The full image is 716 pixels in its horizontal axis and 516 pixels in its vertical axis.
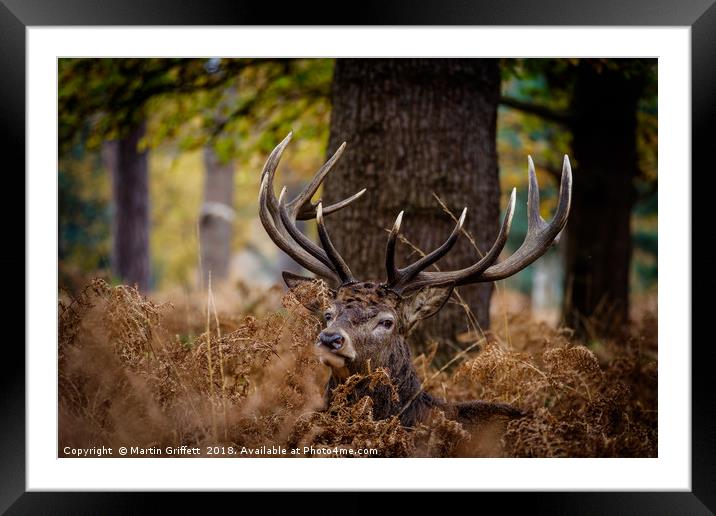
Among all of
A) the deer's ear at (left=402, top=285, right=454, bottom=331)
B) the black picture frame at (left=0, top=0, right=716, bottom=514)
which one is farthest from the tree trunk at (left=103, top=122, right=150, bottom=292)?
the deer's ear at (left=402, top=285, right=454, bottom=331)

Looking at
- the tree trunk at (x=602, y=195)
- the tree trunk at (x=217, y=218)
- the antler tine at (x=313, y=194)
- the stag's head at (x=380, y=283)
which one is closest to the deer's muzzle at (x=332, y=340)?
the stag's head at (x=380, y=283)

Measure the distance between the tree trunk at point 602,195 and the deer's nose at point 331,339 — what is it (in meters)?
5.09

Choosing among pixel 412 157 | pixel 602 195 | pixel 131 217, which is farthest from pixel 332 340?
pixel 131 217

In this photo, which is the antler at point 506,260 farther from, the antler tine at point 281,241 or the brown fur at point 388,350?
the antler tine at point 281,241

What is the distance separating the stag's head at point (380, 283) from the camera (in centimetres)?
457

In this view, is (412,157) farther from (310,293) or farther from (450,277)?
(310,293)

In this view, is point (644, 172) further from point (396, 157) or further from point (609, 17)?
point (609, 17)

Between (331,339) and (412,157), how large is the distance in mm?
2563

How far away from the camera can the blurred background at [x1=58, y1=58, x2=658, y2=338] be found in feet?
21.0

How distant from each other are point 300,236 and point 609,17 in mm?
2422

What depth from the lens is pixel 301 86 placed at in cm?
852

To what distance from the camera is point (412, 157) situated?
640 centimetres

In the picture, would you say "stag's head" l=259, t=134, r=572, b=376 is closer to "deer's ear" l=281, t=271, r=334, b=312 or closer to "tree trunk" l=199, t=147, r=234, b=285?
"deer's ear" l=281, t=271, r=334, b=312

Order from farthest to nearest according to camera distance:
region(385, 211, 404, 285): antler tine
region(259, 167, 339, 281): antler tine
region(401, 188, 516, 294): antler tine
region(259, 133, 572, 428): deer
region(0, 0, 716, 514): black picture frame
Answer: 1. region(259, 167, 339, 281): antler tine
2. region(401, 188, 516, 294): antler tine
3. region(259, 133, 572, 428): deer
4. region(385, 211, 404, 285): antler tine
5. region(0, 0, 716, 514): black picture frame
